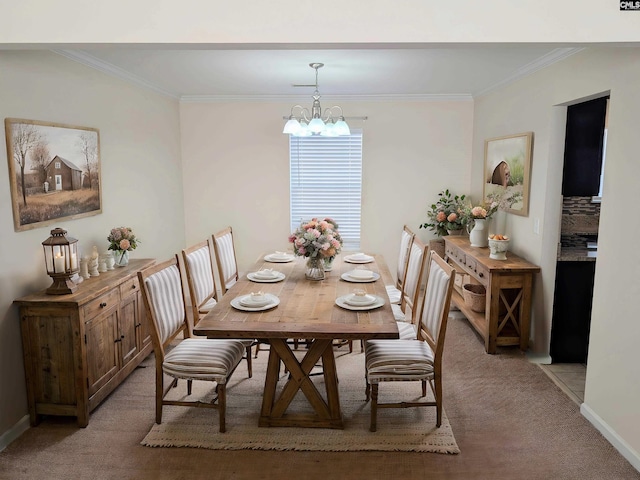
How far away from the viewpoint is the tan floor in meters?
3.35

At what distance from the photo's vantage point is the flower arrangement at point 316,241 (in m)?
3.39

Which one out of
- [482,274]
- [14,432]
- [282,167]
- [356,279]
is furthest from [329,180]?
[14,432]

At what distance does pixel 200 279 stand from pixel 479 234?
257 centimetres

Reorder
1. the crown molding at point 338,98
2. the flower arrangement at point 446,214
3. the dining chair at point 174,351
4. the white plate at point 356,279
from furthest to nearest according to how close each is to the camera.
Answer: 1. the crown molding at point 338,98
2. the flower arrangement at point 446,214
3. the white plate at point 356,279
4. the dining chair at point 174,351

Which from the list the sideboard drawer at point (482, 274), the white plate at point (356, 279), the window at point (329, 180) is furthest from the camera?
the window at point (329, 180)

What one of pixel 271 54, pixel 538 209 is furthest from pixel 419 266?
pixel 271 54

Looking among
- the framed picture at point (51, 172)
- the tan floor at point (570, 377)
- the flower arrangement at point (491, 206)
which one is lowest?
the tan floor at point (570, 377)

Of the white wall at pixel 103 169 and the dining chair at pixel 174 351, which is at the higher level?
the white wall at pixel 103 169

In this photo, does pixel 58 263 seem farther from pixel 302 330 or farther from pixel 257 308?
pixel 302 330

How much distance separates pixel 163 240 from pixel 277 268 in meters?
1.62

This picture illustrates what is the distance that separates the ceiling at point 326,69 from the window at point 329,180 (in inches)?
22.0

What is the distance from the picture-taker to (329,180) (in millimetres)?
5699

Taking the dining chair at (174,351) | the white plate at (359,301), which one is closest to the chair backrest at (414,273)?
the white plate at (359,301)

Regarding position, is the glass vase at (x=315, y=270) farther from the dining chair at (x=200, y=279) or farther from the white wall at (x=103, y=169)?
the white wall at (x=103, y=169)
